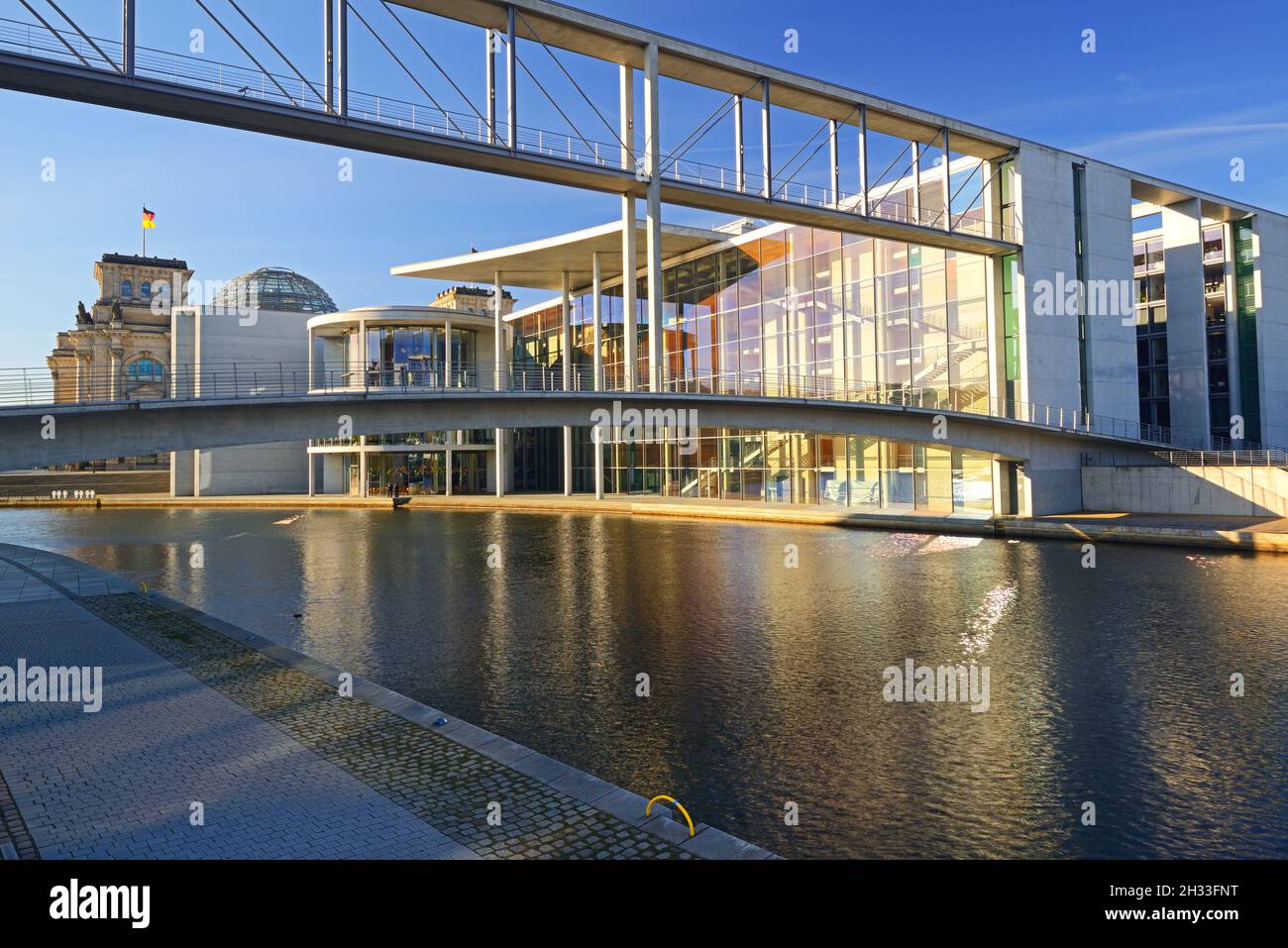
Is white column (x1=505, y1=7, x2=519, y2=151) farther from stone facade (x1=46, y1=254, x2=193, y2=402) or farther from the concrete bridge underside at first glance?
stone facade (x1=46, y1=254, x2=193, y2=402)

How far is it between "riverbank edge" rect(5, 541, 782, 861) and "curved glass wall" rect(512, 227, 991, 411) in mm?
20410

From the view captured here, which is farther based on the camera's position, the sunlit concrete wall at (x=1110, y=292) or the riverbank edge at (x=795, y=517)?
the sunlit concrete wall at (x=1110, y=292)

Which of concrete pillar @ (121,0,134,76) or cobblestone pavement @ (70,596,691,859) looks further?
concrete pillar @ (121,0,134,76)

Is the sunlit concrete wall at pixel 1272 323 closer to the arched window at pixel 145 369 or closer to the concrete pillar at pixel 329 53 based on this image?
the concrete pillar at pixel 329 53

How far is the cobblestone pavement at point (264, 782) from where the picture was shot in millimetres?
6070

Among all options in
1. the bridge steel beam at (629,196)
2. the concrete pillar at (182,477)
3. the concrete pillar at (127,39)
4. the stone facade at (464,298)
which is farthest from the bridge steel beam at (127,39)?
the stone facade at (464,298)

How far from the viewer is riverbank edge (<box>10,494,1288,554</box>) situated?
24.1m

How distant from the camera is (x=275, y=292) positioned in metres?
77.8

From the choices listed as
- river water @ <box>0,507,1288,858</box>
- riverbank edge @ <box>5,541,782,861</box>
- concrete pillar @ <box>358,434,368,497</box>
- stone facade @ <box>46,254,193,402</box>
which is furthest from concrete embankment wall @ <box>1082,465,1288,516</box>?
stone facade @ <box>46,254,193,402</box>

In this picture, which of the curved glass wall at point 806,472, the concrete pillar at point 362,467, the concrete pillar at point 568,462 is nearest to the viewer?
the curved glass wall at point 806,472

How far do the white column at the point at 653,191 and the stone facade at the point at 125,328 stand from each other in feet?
221

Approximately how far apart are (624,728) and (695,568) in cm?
1253
